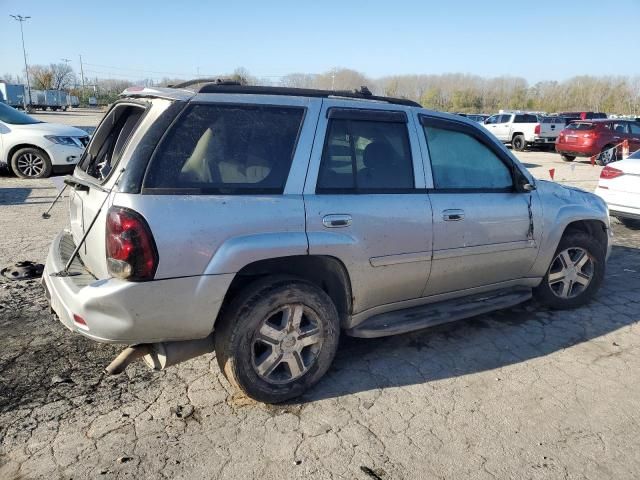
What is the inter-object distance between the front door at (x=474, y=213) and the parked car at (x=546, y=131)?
69.8 feet

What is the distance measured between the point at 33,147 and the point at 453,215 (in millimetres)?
10382

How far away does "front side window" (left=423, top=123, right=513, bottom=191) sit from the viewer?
357 cm

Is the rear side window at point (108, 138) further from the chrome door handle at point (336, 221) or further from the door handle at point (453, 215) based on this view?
the door handle at point (453, 215)

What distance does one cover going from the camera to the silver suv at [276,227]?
2.58 m

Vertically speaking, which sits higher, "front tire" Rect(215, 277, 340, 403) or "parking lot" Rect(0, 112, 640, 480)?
"front tire" Rect(215, 277, 340, 403)

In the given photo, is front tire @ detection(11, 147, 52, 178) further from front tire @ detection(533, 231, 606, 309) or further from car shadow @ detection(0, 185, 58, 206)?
front tire @ detection(533, 231, 606, 309)

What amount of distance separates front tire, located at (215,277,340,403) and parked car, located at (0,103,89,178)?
31.6 feet

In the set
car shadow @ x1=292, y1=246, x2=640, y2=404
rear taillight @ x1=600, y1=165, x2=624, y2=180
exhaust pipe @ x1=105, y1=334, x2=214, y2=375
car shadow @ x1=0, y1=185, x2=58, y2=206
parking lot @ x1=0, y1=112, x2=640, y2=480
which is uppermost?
rear taillight @ x1=600, y1=165, x2=624, y2=180

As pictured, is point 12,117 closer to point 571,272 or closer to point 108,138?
point 108,138

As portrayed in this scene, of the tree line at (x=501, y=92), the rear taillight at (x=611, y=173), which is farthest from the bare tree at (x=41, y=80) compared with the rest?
the rear taillight at (x=611, y=173)

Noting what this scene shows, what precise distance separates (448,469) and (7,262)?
5.04 metres

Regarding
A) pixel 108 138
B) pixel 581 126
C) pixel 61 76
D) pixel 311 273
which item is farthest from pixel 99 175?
pixel 61 76

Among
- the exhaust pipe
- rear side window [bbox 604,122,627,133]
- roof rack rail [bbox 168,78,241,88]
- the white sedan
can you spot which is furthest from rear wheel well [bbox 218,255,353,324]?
rear side window [bbox 604,122,627,133]

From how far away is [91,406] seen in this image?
9.61 feet
